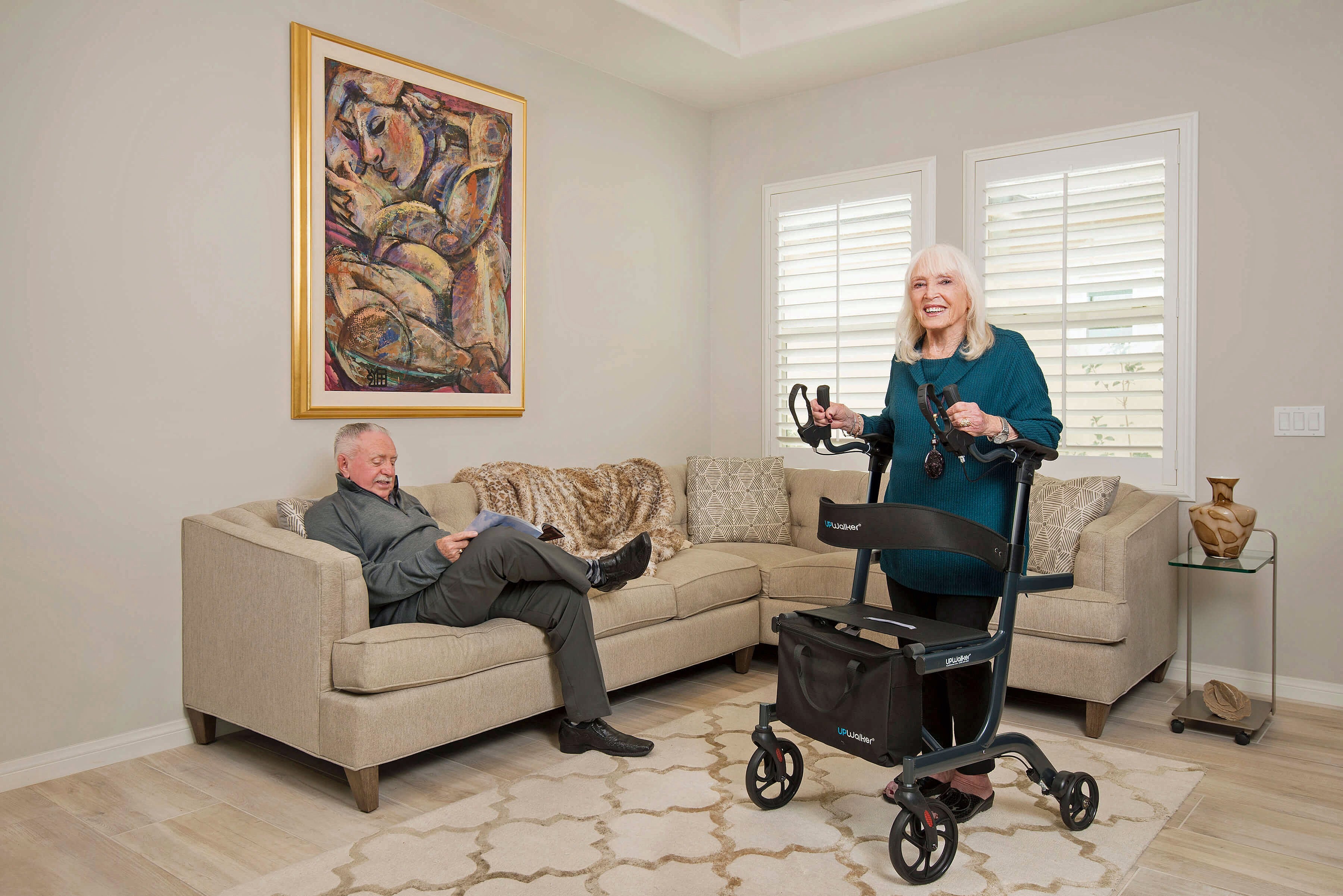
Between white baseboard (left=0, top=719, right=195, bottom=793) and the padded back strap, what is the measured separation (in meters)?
2.23

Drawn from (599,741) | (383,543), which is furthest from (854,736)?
(383,543)

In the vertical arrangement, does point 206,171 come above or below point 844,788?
above

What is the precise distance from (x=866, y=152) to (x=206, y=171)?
9.85ft

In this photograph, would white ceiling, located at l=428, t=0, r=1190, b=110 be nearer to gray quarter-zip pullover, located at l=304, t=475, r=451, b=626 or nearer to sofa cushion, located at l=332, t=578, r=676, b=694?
gray quarter-zip pullover, located at l=304, t=475, r=451, b=626

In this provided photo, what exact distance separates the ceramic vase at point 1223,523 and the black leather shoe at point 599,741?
2113 millimetres

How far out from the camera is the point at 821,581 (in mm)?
3744

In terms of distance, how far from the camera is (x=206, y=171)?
122 inches

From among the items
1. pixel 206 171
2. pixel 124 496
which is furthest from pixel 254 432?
pixel 206 171

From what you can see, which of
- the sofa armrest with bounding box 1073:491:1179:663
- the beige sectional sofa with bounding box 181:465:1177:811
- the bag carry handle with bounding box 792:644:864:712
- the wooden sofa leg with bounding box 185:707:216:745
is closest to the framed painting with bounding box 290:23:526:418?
the beige sectional sofa with bounding box 181:465:1177:811

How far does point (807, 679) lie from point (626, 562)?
97 cm

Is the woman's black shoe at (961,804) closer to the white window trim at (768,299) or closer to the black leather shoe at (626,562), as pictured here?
the black leather shoe at (626,562)

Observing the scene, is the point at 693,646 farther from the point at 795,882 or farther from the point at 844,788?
the point at 795,882

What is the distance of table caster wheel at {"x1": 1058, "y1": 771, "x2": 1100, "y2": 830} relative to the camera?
236 centimetres

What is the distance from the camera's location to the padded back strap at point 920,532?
209 cm
